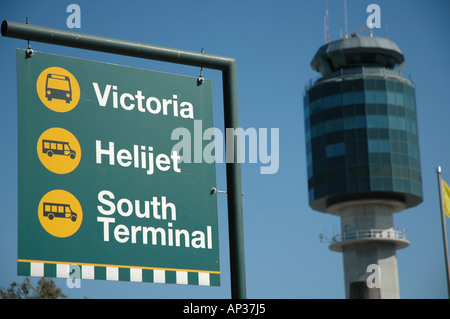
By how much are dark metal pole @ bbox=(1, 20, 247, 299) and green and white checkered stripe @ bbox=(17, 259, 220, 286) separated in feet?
1.03

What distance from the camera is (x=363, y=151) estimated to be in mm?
103812

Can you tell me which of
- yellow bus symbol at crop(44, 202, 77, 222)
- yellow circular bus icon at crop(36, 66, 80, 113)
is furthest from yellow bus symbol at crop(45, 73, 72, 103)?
yellow bus symbol at crop(44, 202, 77, 222)

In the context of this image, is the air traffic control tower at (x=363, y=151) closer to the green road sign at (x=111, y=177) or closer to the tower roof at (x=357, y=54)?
the tower roof at (x=357, y=54)

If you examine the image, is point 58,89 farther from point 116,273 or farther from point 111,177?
point 116,273

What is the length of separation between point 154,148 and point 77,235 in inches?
48.2

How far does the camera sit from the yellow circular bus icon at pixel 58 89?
8133mm

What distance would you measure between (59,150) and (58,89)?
63cm

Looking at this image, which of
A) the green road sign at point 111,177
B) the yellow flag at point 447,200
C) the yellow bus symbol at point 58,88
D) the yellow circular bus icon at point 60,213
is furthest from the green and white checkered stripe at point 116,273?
the yellow flag at point 447,200

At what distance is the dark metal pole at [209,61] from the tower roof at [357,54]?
97.5 metres

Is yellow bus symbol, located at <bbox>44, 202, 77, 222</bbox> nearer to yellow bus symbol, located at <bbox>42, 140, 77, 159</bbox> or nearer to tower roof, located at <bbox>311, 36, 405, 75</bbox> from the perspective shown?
yellow bus symbol, located at <bbox>42, 140, 77, 159</bbox>

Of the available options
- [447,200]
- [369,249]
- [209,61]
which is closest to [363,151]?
[369,249]

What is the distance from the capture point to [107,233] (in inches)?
324
